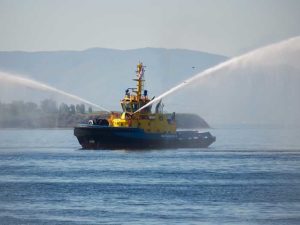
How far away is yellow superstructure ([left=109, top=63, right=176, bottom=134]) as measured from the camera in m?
103

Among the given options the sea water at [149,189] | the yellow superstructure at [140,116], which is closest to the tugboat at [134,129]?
the yellow superstructure at [140,116]

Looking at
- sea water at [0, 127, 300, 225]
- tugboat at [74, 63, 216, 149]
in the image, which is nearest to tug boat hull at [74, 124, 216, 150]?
tugboat at [74, 63, 216, 149]

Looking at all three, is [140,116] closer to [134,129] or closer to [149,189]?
[134,129]

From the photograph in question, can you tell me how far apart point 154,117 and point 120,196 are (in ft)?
151

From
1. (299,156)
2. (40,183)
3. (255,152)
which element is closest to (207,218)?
(40,183)

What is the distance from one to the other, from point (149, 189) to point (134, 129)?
3928 centimetres

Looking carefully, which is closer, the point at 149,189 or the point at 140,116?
the point at 149,189

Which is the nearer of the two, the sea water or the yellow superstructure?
the sea water

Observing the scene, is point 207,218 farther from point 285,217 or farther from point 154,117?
point 154,117

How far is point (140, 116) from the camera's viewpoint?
339 feet

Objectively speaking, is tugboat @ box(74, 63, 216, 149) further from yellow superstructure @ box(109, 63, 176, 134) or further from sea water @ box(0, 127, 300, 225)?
sea water @ box(0, 127, 300, 225)

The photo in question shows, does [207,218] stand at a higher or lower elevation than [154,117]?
lower

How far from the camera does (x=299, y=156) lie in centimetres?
9344

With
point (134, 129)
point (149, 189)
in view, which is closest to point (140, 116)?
point (134, 129)
